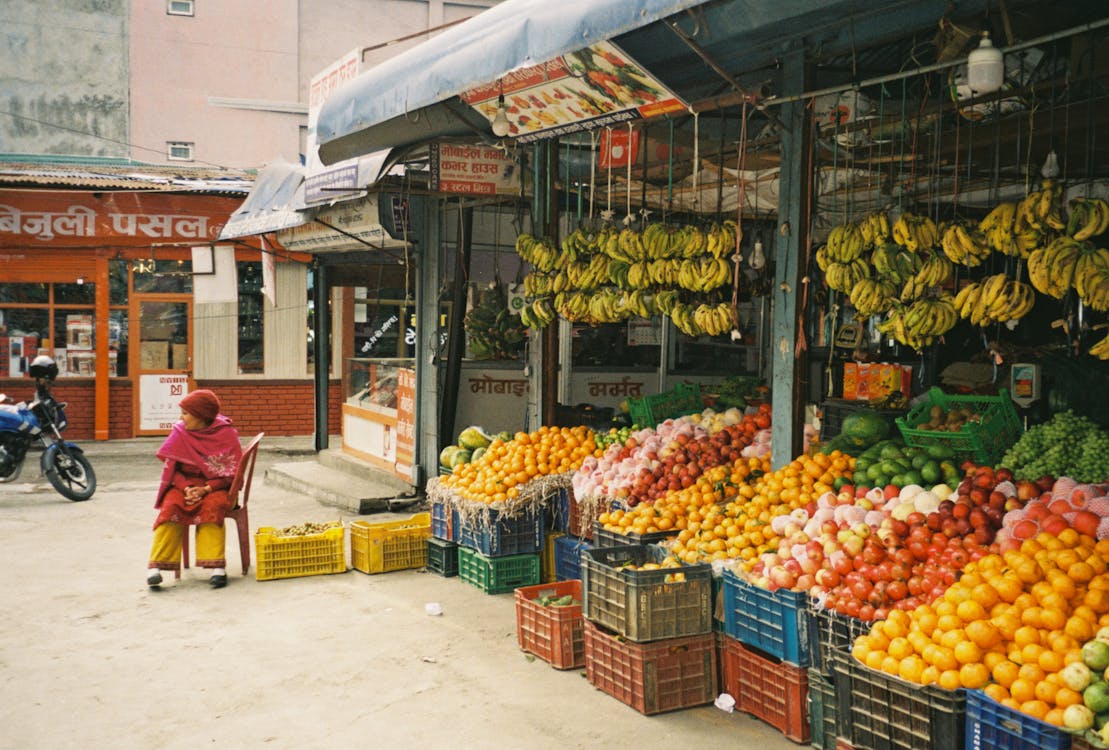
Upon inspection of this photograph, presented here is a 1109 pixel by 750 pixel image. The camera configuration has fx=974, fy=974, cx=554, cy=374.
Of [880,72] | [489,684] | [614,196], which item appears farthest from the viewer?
[614,196]

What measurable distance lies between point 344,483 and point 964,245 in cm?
834

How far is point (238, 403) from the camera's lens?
54.9ft

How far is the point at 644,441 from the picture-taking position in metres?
7.47

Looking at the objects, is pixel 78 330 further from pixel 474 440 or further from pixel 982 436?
pixel 982 436

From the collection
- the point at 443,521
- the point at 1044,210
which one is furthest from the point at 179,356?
the point at 1044,210

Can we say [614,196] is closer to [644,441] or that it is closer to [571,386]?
[571,386]

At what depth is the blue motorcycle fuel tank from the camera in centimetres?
1141

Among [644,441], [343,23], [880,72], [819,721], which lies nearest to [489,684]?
[819,721]

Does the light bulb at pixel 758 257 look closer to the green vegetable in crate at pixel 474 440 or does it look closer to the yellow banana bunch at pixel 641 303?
the yellow banana bunch at pixel 641 303

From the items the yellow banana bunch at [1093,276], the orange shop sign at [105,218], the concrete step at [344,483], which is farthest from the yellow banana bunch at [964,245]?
the orange shop sign at [105,218]

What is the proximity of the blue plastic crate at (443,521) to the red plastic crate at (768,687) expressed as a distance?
3.19 metres

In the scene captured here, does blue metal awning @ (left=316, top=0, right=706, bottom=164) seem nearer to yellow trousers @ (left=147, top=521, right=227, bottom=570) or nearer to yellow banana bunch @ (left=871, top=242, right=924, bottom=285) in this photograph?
yellow banana bunch @ (left=871, top=242, right=924, bottom=285)

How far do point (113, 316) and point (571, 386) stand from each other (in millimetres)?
8876

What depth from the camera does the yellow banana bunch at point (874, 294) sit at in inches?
219
